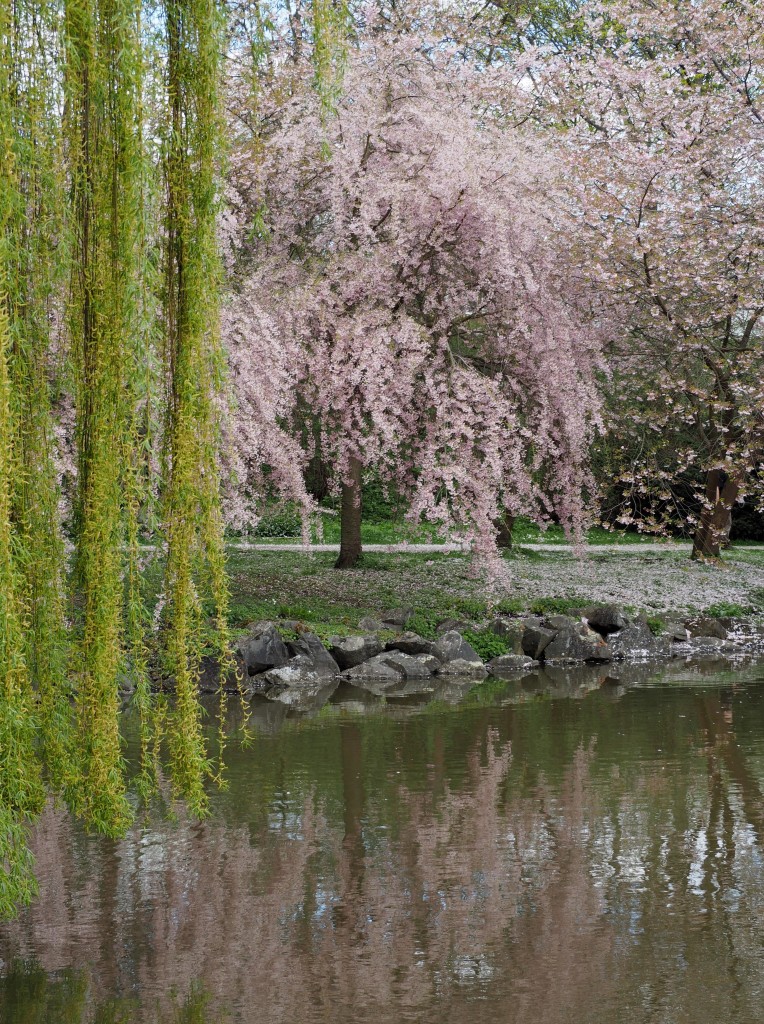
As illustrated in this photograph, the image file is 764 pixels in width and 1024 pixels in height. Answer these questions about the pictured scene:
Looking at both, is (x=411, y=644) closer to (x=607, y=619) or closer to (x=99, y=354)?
(x=607, y=619)

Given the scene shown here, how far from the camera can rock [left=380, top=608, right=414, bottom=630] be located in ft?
49.7

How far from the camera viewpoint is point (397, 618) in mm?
15219

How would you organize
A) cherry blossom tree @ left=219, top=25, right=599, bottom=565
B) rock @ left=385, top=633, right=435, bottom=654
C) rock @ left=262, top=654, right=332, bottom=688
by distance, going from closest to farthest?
1. cherry blossom tree @ left=219, top=25, right=599, bottom=565
2. rock @ left=262, top=654, right=332, bottom=688
3. rock @ left=385, top=633, right=435, bottom=654

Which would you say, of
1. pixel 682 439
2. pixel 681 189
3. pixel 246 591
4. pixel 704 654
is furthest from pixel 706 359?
pixel 246 591

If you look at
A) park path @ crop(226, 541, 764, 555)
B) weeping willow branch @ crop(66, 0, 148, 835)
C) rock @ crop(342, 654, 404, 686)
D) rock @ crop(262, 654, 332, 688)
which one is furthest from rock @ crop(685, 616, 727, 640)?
weeping willow branch @ crop(66, 0, 148, 835)

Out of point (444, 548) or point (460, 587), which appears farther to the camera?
point (444, 548)

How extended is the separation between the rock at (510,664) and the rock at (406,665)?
89 centimetres

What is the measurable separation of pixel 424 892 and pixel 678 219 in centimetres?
1167

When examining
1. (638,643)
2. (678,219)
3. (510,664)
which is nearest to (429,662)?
(510,664)

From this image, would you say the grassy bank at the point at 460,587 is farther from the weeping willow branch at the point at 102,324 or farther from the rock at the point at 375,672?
the weeping willow branch at the point at 102,324

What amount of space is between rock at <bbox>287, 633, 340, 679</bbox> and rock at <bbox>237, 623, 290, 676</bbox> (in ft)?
0.60

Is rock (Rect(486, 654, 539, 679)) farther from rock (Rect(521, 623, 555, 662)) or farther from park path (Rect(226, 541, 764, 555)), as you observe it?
park path (Rect(226, 541, 764, 555))

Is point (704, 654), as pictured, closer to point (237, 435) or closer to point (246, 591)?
point (246, 591)

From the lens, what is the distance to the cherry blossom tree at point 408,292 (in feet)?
41.1
